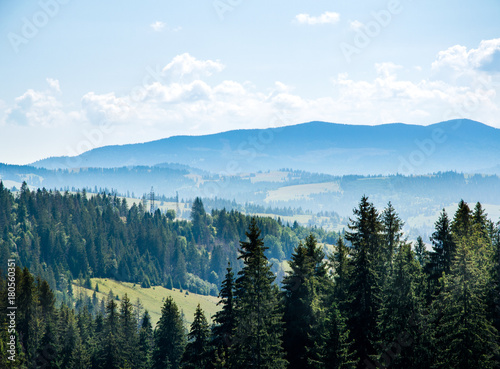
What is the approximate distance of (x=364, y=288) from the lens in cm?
4350

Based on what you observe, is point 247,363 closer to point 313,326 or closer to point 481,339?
point 313,326

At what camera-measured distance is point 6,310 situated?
81.6m

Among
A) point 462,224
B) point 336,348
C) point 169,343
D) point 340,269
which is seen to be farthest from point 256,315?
point 169,343

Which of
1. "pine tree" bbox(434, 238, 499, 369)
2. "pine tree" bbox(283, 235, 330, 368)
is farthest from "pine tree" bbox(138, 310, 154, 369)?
"pine tree" bbox(434, 238, 499, 369)

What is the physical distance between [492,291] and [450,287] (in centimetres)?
411

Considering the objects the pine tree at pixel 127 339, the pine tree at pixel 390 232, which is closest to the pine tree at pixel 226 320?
the pine tree at pixel 390 232

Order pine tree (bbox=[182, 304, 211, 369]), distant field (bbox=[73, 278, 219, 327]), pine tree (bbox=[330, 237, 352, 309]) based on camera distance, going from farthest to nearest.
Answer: distant field (bbox=[73, 278, 219, 327]), pine tree (bbox=[182, 304, 211, 369]), pine tree (bbox=[330, 237, 352, 309])

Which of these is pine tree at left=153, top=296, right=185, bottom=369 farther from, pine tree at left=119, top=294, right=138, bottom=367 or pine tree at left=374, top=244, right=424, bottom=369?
pine tree at left=374, top=244, right=424, bottom=369

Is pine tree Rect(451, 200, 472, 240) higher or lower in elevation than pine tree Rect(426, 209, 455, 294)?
higher

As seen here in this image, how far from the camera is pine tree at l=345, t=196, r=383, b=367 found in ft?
139

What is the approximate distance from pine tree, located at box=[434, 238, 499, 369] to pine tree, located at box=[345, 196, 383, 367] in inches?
210

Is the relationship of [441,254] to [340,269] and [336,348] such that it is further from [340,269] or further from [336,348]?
[336,348]

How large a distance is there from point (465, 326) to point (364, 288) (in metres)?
8.50

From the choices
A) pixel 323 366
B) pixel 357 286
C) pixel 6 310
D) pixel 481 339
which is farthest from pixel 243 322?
pixel 6 310
